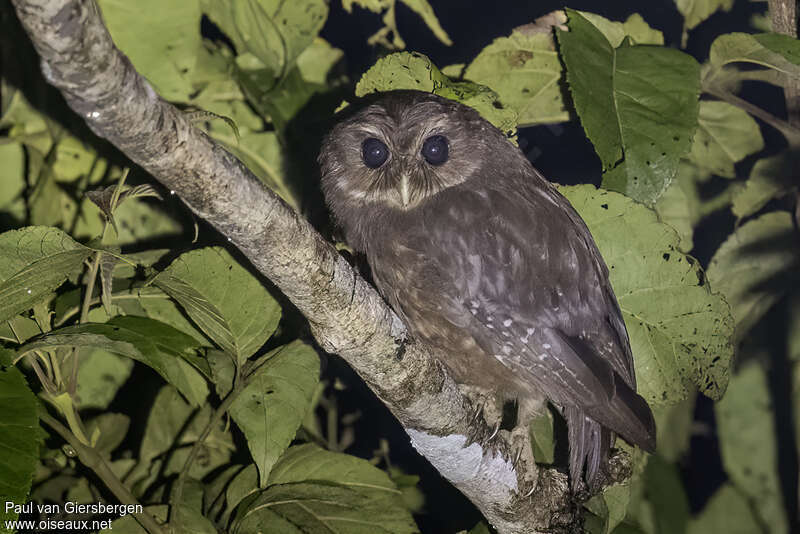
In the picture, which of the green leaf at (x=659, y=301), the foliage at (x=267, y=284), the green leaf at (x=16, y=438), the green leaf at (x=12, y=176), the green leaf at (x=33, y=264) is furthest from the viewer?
the green leaf at (x=12, y=176)

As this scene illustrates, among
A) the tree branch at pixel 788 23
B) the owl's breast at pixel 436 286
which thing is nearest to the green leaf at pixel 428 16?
the owl's breast at pixel 436 286

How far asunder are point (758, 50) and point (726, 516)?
1.24 m

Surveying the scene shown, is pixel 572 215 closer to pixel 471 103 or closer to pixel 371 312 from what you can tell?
pixel 471 103

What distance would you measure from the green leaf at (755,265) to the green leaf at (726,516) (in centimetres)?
44

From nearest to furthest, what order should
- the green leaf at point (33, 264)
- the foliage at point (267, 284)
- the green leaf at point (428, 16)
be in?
the green leaf at point (33, 264) → the foliage at point (267, 284) → the green leaf at point (428, 16)

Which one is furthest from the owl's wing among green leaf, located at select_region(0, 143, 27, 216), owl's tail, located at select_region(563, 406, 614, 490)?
green leaf, located at select_region(0, 143, 27, 216)

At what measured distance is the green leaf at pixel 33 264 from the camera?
37.6 inches

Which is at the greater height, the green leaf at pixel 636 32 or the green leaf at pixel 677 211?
the green leaf at pixel 636 32

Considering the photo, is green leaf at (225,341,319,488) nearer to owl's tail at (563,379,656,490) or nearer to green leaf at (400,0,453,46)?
owl's tail at (563,379,656,490)

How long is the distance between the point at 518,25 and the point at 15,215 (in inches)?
51.7

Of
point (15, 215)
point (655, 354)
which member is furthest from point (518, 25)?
point (15, 215)

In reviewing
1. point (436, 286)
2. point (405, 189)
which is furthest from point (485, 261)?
point (405, 189)

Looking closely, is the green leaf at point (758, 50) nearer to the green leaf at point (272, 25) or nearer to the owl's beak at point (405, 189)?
the owl's beak at point (405, 189)

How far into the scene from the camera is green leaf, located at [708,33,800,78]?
141 centimetres
